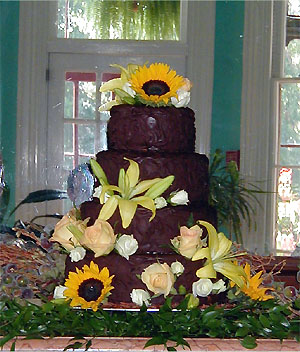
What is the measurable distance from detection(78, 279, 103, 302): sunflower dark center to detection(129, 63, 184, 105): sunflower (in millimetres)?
350

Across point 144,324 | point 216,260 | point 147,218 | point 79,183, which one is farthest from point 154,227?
point 79,183

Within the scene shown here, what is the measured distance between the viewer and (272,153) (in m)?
3.55

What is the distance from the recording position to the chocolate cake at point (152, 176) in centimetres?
123

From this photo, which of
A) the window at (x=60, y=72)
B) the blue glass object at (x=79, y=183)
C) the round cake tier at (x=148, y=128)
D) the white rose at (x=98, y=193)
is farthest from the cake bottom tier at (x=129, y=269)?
the window at (x=60, y=72)

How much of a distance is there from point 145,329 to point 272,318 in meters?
0.19

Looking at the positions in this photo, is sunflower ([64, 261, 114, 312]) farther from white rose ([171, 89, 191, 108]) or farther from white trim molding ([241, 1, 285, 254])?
white trim molding ([241, 1, 285, 254])

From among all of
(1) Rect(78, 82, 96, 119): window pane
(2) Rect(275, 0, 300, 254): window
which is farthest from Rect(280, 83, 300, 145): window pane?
(1) Rect(78, 82, 96, 119): window pane

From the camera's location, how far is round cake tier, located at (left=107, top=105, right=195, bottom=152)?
4.33 feet

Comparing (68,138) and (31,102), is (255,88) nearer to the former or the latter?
(68,138)

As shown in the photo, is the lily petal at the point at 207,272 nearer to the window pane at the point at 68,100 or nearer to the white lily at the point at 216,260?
the white lily at the point at 216,260

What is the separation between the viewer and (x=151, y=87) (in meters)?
1.31

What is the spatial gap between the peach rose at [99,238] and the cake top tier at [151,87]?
0.26 metres

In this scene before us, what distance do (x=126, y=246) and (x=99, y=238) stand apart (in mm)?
53

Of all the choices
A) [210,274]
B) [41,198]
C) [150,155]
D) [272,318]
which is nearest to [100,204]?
[150,155]
